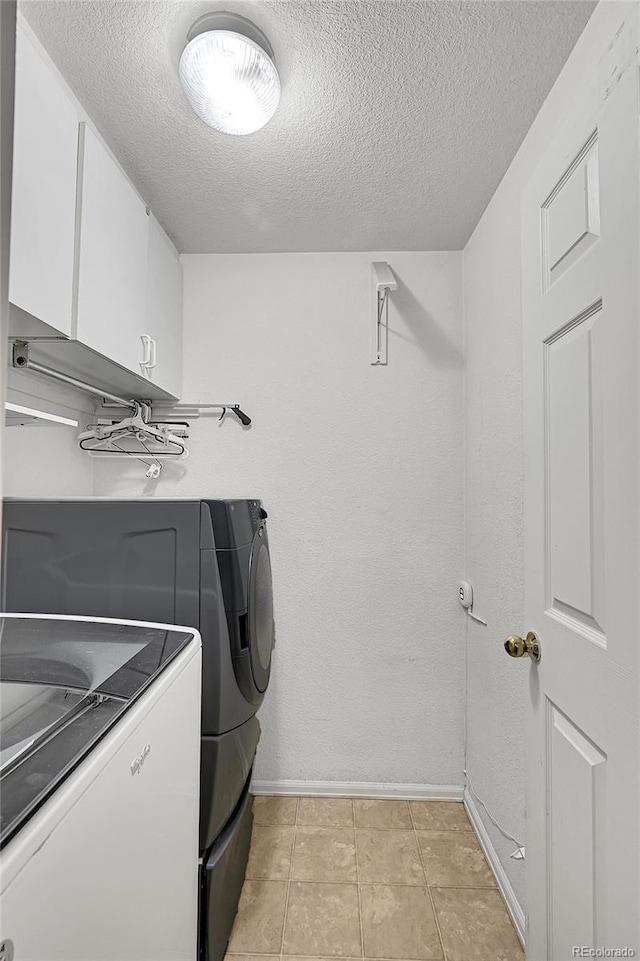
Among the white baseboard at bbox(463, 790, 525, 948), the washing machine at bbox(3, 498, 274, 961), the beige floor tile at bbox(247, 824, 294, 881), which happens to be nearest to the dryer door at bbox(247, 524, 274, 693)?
the washing machine at bbox(3, 498, 274, 961)

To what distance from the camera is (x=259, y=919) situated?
1547 millimetres

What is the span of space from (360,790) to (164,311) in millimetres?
2225

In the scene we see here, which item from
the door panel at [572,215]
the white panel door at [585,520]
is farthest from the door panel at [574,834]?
the door panel at [572,215]

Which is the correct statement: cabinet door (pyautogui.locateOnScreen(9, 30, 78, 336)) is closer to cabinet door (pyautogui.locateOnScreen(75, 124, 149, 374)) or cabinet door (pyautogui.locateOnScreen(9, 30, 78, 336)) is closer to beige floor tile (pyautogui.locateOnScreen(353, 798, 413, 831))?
cabinet door (pyautogui.locateOnScreen(75, 124, 149, 374))

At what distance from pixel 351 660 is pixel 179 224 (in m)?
2.01

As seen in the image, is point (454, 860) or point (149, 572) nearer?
point (149, 572)

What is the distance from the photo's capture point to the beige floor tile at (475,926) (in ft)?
4.74

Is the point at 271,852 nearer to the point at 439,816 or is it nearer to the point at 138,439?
the point at 439,816

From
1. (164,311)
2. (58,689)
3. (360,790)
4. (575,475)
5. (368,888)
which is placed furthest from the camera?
(360,790)

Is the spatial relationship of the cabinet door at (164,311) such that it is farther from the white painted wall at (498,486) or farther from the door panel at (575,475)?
the door panel at (575,475)

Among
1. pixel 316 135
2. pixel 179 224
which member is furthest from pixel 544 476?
pixel 179 224

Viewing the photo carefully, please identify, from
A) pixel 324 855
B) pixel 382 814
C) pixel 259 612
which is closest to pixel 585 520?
pixel 259 612

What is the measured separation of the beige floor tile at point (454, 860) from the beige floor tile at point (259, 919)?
52 centimetres

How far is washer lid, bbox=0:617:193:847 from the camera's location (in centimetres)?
62
